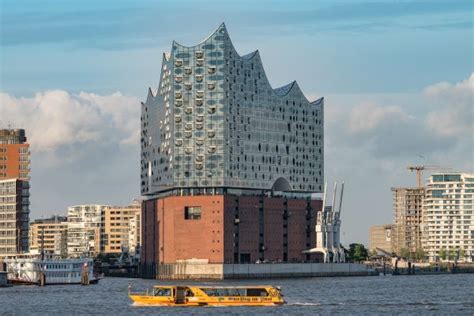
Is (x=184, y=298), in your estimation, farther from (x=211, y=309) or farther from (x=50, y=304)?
(x=50, y=304)

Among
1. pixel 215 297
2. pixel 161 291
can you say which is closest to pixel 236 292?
pixel 215 297

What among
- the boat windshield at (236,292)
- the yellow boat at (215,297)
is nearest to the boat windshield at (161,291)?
the yellow boat at (215,297)

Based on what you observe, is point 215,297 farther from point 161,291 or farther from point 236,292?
point 161,291

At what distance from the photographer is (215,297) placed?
178125 millimetres

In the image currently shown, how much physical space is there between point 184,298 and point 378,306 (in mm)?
24543

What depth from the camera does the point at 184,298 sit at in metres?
180

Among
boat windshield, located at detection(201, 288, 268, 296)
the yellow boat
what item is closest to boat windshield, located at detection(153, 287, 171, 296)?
the yellow boat

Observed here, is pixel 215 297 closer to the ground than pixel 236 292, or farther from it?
closer to the ground

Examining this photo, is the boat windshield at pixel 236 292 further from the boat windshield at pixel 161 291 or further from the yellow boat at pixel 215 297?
the boat windshield at pixel 161 291

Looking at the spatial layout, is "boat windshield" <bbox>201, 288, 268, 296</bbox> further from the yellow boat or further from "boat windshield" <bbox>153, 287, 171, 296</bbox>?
"boat windshield" <bbox>153, 287, 171, 296</bbox>

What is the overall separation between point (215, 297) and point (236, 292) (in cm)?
313

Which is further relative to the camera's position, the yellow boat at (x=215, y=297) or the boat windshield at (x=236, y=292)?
the boat windshield at (x=236, y=292)

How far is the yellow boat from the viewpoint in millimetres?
177375

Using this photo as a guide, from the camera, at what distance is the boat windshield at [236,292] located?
179m
